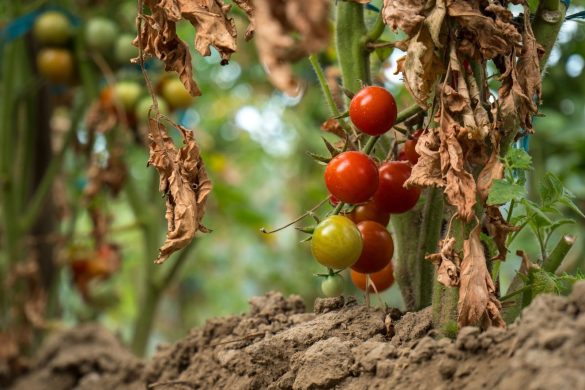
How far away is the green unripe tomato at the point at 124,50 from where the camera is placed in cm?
256

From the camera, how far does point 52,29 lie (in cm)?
261

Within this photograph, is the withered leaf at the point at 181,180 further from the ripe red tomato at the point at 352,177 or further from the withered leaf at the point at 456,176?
the withered leaf at the point at 456,176

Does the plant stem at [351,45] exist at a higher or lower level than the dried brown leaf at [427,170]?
higher

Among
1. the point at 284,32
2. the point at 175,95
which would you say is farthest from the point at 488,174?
the point at 175,95

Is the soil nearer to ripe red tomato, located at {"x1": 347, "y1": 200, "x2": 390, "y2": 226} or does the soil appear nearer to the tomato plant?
ripe red tomato, located at {"x1": 347, "y1": 200, "x2": 390, "y2": 226}

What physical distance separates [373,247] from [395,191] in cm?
8

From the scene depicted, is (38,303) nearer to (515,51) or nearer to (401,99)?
(401,99)

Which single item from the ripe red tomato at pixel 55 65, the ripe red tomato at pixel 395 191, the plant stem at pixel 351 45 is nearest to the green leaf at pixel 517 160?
the ripe red tomato at pixel 395 191

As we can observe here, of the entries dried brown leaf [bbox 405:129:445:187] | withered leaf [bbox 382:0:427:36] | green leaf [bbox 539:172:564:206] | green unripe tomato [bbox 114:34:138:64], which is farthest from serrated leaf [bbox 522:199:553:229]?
green unripe tomato [bbox 114:34:138:64]

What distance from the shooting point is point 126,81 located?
2639 mm

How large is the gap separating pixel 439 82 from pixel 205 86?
257 centimetres

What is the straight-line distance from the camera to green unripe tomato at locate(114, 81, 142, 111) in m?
2.51

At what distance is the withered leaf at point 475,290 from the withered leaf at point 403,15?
25cm

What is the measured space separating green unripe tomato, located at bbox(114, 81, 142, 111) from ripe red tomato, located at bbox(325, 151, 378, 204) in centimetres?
159
